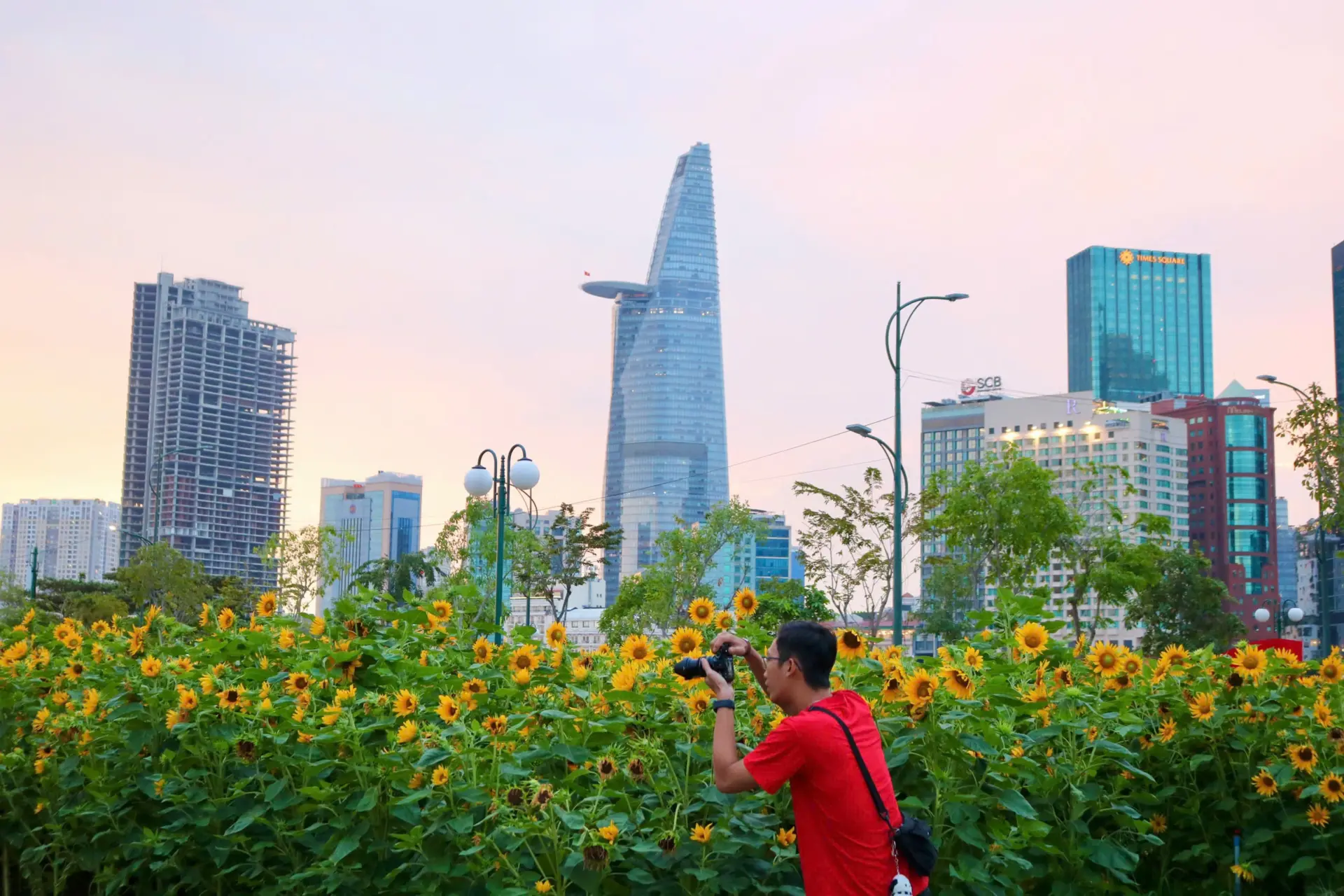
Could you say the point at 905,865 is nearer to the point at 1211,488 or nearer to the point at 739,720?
the point at 739,720

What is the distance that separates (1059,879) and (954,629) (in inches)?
1905

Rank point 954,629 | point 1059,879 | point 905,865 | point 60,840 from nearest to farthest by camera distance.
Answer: point 905,865
point 1059,879
point 60,840
point 954,629

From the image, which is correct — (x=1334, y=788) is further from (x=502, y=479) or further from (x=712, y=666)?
(x=502, y=479)

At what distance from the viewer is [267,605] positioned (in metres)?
6.40

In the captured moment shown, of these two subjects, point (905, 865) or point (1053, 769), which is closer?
point (905, 865)

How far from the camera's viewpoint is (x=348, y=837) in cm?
464

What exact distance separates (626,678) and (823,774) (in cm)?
121

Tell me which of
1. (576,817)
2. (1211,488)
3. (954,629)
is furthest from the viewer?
(1211,488)

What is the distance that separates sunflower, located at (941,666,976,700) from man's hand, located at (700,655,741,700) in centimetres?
82

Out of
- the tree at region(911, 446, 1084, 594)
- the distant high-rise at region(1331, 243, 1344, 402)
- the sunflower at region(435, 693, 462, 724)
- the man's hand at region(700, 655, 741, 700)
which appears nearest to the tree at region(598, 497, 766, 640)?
the tree at region(911, 446, 1084, 594)

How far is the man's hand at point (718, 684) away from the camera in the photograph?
4.08 metres

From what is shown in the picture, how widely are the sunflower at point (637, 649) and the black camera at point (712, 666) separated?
87 cm

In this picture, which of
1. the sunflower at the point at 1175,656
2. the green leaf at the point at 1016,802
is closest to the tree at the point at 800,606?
the sunflower at the point at 1175,656

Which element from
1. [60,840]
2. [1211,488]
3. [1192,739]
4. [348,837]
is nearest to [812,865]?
[348,837]
